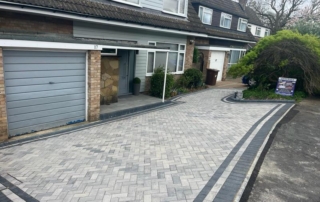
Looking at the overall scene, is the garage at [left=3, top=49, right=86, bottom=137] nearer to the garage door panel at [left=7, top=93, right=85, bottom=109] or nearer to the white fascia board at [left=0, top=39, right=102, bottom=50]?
the garage door panel at [left=7, top=93, right=85, bottom=109]

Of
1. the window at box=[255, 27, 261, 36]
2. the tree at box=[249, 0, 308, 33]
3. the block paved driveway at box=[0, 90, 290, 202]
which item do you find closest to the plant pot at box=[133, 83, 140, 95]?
the block paved driveway at box=[0, 90, 290, 202]

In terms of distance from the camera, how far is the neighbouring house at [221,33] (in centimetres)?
1695

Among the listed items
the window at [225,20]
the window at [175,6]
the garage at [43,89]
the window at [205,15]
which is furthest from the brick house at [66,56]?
the window at [225,20]

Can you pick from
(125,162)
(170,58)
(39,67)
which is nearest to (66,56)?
(39,67)

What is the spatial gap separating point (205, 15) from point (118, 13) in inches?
381

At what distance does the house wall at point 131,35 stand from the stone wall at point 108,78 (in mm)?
1237

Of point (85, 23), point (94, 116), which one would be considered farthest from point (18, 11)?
point (94, 116)

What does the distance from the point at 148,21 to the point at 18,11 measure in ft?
17.8

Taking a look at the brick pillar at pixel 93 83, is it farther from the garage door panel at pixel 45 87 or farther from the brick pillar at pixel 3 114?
the brick pillar at pixel 3 114

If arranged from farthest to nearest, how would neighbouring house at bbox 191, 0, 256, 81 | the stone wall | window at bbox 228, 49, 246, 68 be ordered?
window at bbox 228, 49, 246, 68 < neighbouring house at bbox 191, 0, 256, 81 < the stone wall

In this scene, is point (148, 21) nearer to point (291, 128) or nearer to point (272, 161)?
point (291, 128)

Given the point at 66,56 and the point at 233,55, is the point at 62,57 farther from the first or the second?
the point at 233,55

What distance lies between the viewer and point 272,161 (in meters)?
5.21

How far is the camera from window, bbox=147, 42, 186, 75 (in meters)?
12.1
